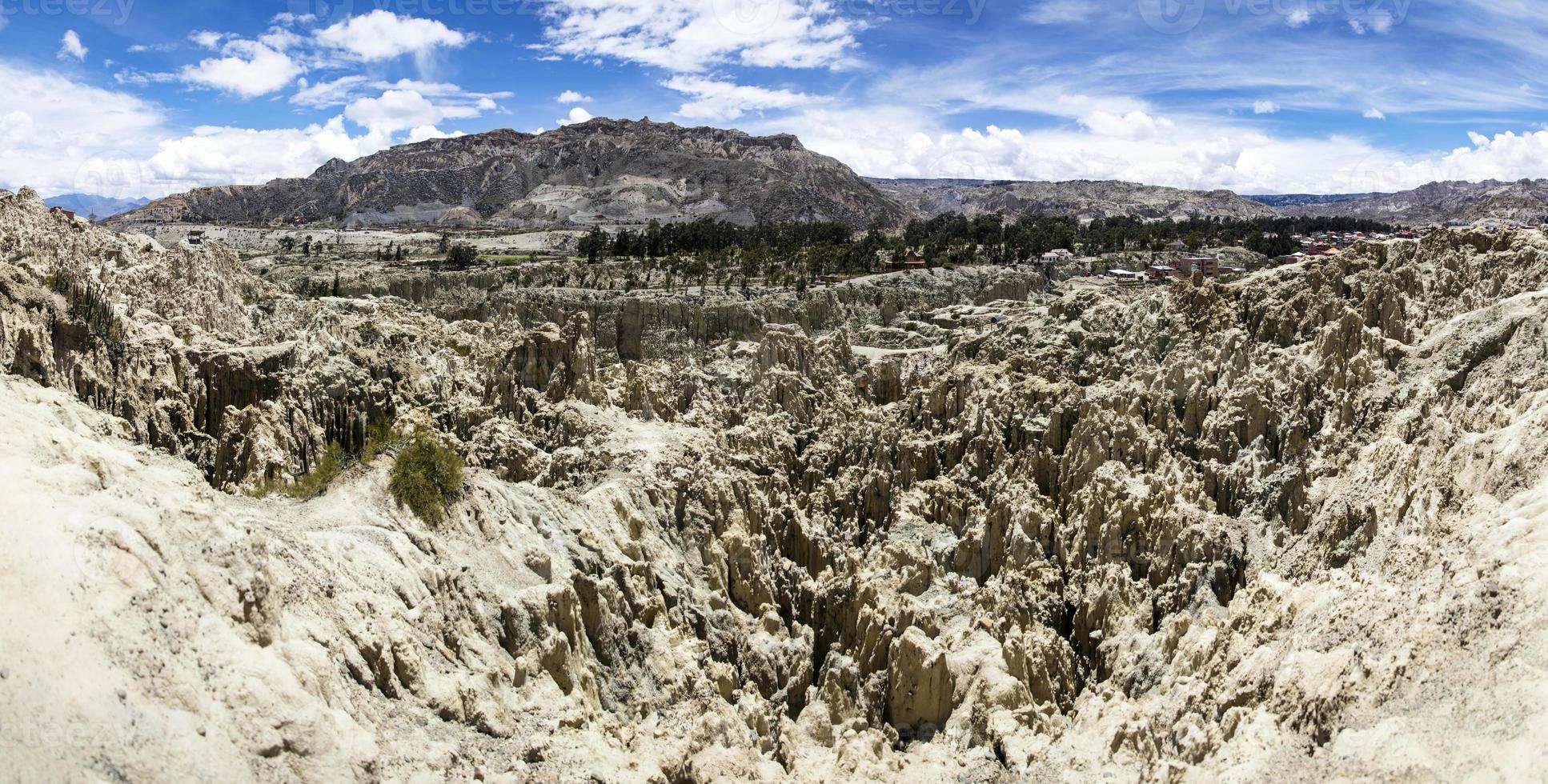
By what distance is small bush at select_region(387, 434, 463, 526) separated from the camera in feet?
80.9

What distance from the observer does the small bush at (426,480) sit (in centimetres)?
2466

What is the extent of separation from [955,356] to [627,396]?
15832 mm

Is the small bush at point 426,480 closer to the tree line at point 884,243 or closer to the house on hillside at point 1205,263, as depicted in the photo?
the tree line at point 884,243

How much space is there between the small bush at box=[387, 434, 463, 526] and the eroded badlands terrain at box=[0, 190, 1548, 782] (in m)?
0.62

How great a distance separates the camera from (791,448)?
4109cm

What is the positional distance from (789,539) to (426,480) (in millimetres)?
15713

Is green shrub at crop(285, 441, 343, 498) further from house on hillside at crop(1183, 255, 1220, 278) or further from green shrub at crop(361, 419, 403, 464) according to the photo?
house on hillside at crop(1183, 255, 1220, 278)

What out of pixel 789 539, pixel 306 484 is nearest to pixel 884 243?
pixel 789 539

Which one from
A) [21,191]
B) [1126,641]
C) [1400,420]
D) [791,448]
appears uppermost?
[21,191]

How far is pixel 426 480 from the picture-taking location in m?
25.2

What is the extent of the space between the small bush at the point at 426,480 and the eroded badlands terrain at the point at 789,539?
0.62 metres

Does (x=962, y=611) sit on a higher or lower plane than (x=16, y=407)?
lower

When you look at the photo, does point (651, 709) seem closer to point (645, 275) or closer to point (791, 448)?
point (791, 448)

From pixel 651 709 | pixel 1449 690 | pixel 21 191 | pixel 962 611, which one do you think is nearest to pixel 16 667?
pixel 651 709
